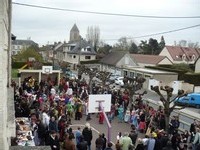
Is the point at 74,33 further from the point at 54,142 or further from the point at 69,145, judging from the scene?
the point at 69,145

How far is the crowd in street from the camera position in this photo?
14086 millimetres

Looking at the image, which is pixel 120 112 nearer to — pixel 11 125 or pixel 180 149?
pixel 180 149

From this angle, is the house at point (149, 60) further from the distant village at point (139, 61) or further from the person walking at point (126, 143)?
the person walking at point (126, 143)

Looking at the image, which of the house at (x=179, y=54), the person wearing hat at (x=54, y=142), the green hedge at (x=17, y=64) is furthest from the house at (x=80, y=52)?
the person wearing hat at (x=54, y=142)

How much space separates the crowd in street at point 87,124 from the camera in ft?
46.2

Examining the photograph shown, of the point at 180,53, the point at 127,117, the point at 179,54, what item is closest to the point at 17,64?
the point at 179,54

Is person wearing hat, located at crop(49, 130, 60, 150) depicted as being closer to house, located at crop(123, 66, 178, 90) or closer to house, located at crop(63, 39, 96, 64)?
house, located at crop(123, 66, 178, 90)

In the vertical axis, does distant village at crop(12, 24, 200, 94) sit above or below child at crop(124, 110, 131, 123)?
above

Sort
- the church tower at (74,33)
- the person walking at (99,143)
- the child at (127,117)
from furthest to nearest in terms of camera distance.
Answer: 1. the church tower at (74,33)
2. the child at (127,117)
3. the person walking at (99,143)

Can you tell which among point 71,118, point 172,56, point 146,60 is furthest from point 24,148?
point 172,56

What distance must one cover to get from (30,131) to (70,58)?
71.8 meters

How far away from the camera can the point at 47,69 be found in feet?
120

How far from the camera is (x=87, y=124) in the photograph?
50.6ft

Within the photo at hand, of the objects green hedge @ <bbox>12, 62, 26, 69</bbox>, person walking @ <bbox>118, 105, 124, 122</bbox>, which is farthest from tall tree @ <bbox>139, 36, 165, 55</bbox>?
person walking @ <bbox>118, 105, 124, 122</bbox>
